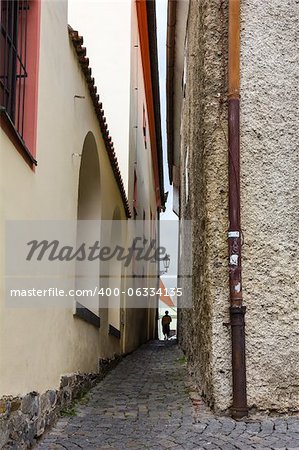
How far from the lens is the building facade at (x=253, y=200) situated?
15.8 feet

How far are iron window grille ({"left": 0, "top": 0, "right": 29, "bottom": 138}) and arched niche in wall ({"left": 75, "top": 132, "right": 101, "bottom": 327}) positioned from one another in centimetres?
292

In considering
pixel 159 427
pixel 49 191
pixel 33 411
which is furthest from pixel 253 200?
pixel 33 411

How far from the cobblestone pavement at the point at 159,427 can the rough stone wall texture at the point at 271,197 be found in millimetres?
396

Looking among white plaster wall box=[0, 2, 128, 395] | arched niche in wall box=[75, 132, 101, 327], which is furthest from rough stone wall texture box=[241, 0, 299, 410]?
arched niche in wall box=[75, 132, 101, 327]

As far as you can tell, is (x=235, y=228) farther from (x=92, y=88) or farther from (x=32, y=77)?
(x=92, y=88)

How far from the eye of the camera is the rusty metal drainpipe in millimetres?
4699

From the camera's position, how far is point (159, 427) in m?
4.64

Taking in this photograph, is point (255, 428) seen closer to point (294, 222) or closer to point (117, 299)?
point (294, 222)

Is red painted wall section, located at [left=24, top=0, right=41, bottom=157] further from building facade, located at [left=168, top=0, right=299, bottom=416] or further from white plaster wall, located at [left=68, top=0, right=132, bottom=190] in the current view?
white plaster wall, located at [left=68, top=0, right=132, bottom=190]

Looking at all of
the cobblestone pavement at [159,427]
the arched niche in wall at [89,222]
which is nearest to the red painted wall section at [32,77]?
the cobblestone pavement at [159,427]

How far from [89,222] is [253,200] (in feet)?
9.76

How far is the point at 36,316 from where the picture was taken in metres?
4.29

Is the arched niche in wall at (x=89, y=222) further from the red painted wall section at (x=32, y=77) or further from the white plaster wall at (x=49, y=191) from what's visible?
the red painted wall section at (x=32, y=77)

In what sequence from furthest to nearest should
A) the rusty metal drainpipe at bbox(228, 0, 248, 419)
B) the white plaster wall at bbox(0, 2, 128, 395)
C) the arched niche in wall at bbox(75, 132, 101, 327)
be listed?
the arched niche in wall at bbox(75, 132, 101, 327), the rusty metal drainpipe at bbox(228, 0, 248, 419), the white plaster wall at bbox(0, 2, 128, 395)
